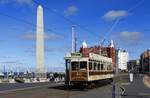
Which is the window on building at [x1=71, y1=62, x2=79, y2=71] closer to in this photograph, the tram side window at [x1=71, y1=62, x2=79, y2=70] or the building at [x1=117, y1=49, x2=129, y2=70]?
the tram side window at [x1=71, y1=62, x2=79, y2=70]

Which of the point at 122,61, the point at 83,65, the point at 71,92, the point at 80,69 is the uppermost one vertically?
the point at 122,61

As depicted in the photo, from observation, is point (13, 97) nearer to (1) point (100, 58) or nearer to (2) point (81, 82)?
(2) point (81, 82)

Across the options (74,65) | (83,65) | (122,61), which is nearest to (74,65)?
(74,65)

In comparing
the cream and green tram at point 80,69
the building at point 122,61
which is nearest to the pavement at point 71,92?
the cream and green tram at point 80,69

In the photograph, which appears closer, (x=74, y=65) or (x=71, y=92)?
(x=71, y=92)

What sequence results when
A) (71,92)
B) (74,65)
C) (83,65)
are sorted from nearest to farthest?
(71,92) → (83,65) → (74,65)

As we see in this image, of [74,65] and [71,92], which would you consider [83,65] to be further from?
[71,92]

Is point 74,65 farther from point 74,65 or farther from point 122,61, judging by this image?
point 122,61

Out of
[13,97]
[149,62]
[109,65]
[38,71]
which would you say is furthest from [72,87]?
[149,62]

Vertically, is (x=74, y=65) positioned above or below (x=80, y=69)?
above

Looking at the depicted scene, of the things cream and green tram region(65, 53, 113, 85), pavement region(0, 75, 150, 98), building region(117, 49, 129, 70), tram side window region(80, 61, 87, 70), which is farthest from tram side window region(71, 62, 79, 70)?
building region(117, 49, 129, 70)

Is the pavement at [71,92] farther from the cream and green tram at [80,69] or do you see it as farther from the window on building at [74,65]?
the window on building at [74,65]

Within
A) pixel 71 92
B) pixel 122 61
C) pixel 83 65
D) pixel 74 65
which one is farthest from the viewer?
pixel 122 61

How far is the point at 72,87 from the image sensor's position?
131 ft
